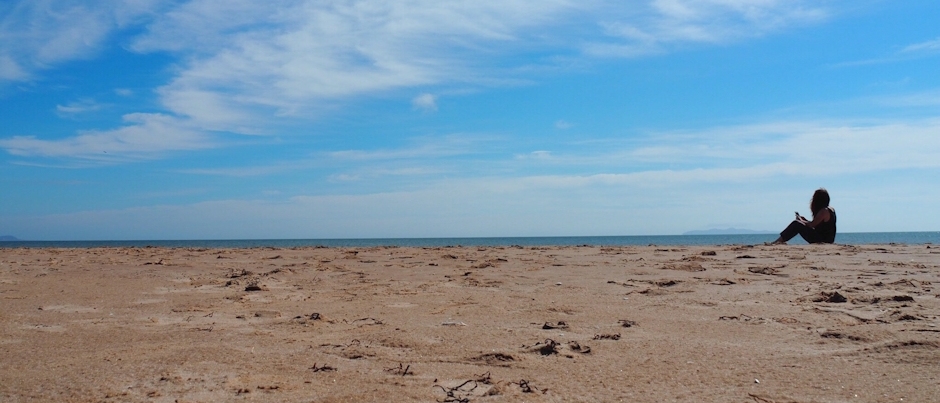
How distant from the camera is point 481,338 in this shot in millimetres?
3629

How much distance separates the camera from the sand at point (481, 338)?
267 centimetres

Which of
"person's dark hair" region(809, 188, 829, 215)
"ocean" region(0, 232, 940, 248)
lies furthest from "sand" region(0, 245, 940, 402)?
"ocean" region(0, 232, 940, 248)

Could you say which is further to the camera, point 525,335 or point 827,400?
point 525,335

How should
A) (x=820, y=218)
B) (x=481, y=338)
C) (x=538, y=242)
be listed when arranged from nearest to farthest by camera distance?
(x=481, y=338), (x=820, y=218), (x=538, y=242)

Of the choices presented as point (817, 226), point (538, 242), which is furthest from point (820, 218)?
point (538, 242)

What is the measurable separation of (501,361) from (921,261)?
7115 mm

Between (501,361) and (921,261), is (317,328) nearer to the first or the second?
(501,361)

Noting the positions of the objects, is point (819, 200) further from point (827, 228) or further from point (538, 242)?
point (538, 242)

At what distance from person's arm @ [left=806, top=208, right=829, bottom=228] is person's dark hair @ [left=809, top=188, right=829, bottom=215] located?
146 millimetres

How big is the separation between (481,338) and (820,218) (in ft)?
33.6

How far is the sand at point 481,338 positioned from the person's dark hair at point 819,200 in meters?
5.12

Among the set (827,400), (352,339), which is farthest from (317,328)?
(827,400)

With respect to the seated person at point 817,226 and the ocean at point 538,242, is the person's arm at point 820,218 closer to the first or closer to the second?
the seated person at point 817,226

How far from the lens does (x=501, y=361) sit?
3.14 m
